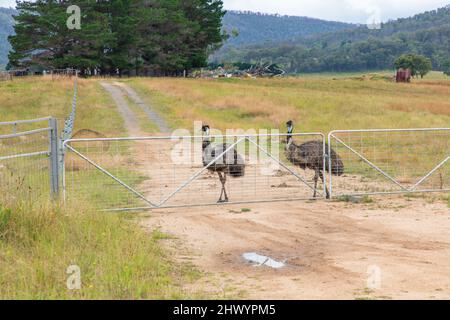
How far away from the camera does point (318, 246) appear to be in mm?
11297

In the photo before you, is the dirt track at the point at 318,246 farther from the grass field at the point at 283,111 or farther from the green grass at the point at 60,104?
the grass field at the point at 283,111

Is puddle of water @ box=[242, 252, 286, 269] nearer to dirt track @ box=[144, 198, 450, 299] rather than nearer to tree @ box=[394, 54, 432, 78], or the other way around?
dirt track @ box=[144, 198, 450, 299]

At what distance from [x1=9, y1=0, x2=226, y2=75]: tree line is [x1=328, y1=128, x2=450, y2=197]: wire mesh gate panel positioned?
155ft

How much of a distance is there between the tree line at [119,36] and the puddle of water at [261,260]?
59.9 m

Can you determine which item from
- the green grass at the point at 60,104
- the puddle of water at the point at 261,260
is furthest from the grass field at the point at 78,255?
the green grass at the point at 60,104

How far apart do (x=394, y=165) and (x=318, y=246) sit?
31.8ft

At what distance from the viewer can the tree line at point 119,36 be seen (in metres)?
69.4

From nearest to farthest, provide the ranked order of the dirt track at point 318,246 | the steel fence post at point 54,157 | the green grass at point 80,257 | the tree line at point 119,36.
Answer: the green grass at point 80,257
the dirt track at point 318,246
the steel fence post at point 54,157
the tree line at point 119,36

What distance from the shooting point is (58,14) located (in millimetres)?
67125

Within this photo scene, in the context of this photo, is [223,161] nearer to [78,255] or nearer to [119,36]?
[78,255]

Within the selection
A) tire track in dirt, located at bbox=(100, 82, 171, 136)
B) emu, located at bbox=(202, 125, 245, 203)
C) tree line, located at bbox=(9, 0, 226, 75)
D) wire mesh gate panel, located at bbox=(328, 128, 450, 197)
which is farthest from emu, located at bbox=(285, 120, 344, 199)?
tree line, located at bbox=(9, 0, 226, 75)

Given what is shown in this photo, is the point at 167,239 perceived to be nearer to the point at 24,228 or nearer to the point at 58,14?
the point at 24,228

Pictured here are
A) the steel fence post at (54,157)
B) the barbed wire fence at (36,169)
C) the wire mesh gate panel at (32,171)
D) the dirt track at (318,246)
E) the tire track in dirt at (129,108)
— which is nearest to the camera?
the dirt track at (318,246)

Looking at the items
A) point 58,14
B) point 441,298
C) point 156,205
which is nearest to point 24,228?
point 156,205
